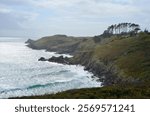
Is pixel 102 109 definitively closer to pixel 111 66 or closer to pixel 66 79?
pixel 66 79

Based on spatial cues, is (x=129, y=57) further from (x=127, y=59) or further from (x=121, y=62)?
(x=121, y=62)

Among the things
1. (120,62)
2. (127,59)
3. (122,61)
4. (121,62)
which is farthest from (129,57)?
(121,62)

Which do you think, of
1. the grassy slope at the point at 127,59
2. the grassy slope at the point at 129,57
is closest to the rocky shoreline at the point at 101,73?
the grassy slope at the point at 127,59

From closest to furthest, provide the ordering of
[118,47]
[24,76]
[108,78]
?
[108,78] < [24,76] < [118,47]

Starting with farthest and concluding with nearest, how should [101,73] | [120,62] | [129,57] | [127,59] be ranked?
[129,57] < [127,59] < [120,62] < [101,73]

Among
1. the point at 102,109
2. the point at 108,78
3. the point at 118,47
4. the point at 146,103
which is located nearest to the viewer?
the point at 102,109

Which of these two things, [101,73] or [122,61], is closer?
[101,73]

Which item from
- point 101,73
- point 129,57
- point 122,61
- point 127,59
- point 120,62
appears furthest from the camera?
point 129,57

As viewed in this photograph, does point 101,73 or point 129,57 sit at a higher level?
point 129,57

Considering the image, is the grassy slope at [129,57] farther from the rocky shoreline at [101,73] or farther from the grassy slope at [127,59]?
the rocky shoreline at [101,73]

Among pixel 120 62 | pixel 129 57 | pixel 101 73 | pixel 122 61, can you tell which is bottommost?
pixel 101 73

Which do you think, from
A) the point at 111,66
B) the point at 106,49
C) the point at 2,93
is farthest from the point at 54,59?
the point at 2,93
